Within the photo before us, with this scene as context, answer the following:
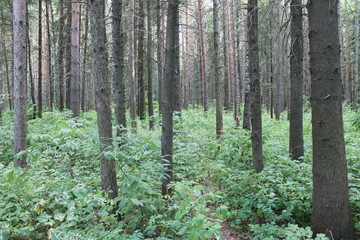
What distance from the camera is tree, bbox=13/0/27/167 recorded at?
6402mm

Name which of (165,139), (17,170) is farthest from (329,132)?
(17,170)

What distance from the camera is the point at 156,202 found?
4.14m

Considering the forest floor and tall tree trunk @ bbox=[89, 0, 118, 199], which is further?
tall tree trunk @ bbox=[89, 0, 118, 199]

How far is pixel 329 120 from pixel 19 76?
6.90 metres

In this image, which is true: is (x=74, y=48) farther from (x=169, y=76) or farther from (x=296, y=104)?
(x=296, y=104)

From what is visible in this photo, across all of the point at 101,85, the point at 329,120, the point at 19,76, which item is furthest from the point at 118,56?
the point at 329,120

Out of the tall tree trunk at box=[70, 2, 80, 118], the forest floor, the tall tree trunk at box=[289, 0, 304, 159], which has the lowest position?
the forest floor

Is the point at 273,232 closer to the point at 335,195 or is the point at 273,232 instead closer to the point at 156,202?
the point at 335,195

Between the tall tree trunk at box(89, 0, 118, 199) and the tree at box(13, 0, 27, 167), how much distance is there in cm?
342

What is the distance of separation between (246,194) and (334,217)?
187 cm

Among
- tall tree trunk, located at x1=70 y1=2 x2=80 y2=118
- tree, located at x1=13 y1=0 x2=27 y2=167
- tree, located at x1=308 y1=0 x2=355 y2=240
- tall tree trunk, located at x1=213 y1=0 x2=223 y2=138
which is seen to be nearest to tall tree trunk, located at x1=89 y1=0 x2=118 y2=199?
tree, located at x1=308 y1=0 x2=355 y2=240

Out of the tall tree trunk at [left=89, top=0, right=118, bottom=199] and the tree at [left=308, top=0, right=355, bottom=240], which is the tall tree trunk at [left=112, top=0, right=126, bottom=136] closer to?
the tall tree trunk at [left=89, top=0, right=118, bottom=199]

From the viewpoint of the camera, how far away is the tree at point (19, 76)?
640 cm

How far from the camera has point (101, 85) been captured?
417cm
